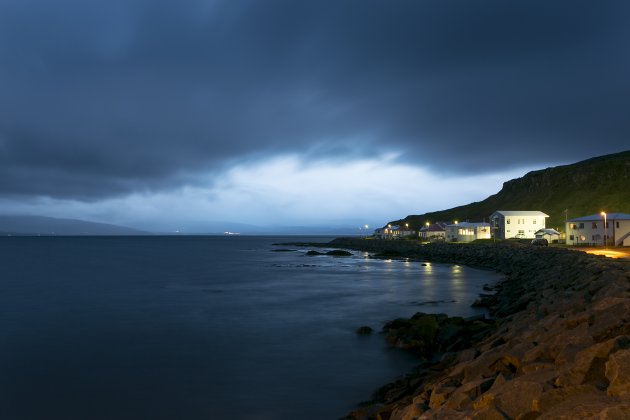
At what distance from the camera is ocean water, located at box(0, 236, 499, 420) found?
13219 millimetres

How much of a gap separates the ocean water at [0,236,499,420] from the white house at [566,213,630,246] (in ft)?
102

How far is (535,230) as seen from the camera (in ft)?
311

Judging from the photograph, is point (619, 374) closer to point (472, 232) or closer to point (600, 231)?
point (600, 231)

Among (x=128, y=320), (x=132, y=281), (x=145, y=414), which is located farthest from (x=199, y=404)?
(x=132, y=281)

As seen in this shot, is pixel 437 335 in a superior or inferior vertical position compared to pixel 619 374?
inferior

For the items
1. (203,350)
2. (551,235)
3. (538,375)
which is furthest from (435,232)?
(538,375)

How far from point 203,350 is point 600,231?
63.2 meters

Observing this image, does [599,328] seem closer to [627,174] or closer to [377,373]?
[377,373]

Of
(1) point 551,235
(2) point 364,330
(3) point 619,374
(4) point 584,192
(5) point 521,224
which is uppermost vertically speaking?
(4) point 584,192

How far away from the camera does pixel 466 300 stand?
101ft

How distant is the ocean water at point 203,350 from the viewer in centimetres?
1322

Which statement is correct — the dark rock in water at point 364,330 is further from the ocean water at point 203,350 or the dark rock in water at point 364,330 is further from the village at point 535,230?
the village at point 535,230

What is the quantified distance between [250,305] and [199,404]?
19.2 meters

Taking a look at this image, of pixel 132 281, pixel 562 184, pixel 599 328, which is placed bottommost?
pixel 132 281
